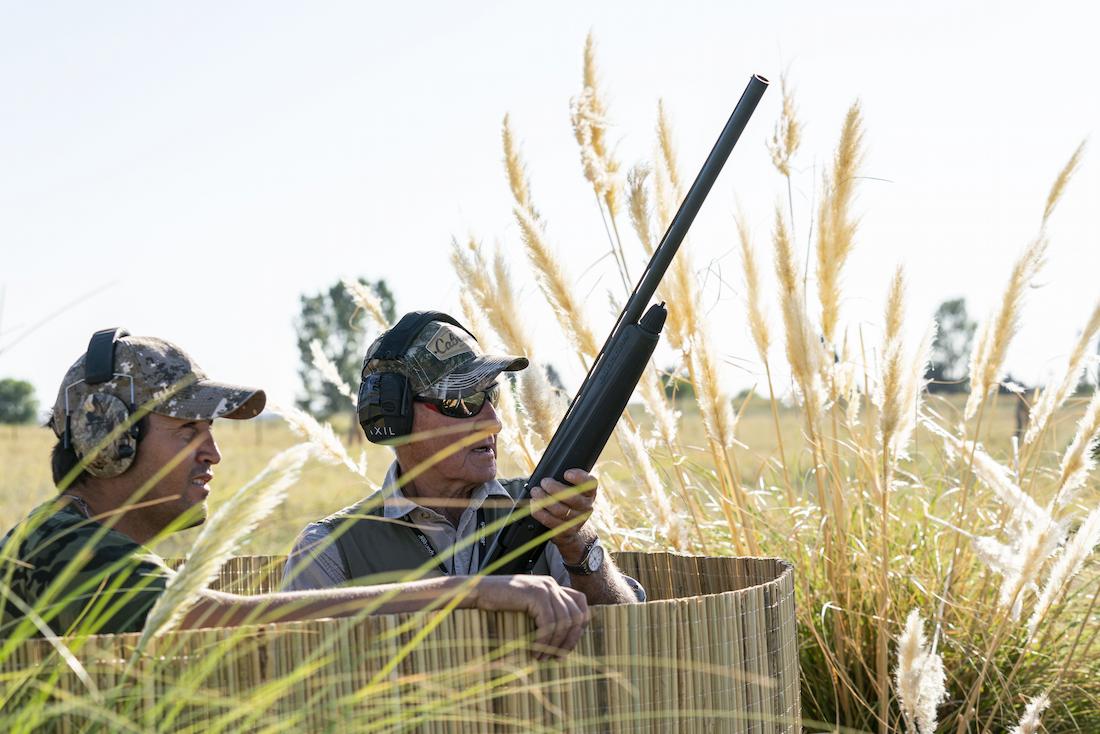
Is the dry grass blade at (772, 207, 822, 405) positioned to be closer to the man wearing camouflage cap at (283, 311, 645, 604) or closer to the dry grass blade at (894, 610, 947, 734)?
the man wearing camouflage cap at (283, 311, 645, 604)

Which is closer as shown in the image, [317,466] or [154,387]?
[317,466]

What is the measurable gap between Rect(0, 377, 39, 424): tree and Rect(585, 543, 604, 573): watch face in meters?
55.6

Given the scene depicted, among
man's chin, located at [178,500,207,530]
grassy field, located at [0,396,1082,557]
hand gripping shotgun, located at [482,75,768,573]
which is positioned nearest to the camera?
man's chin, located at [178,500,207,530]

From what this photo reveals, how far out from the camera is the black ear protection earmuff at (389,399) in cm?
310

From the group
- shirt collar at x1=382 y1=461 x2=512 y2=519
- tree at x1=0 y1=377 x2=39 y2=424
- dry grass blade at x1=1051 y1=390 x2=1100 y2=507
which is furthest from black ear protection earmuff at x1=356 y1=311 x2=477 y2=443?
tree at x1=0 y1=377 x2=39 y2=424

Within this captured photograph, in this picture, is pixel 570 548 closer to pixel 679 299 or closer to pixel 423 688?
pixel 423 688

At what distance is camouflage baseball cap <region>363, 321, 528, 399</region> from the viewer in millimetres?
3078

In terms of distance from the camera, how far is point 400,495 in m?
3.21

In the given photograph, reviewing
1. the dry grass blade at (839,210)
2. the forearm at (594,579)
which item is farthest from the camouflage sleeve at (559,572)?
the dry grass blade at (839,210)

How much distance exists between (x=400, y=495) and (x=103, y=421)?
0.90 meters

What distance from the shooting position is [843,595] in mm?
4016

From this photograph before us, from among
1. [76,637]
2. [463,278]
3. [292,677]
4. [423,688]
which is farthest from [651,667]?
[463,278]

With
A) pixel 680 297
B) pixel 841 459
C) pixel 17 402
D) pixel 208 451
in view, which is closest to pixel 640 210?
pixel 680 297

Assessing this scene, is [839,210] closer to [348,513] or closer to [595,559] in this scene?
[595,559]
